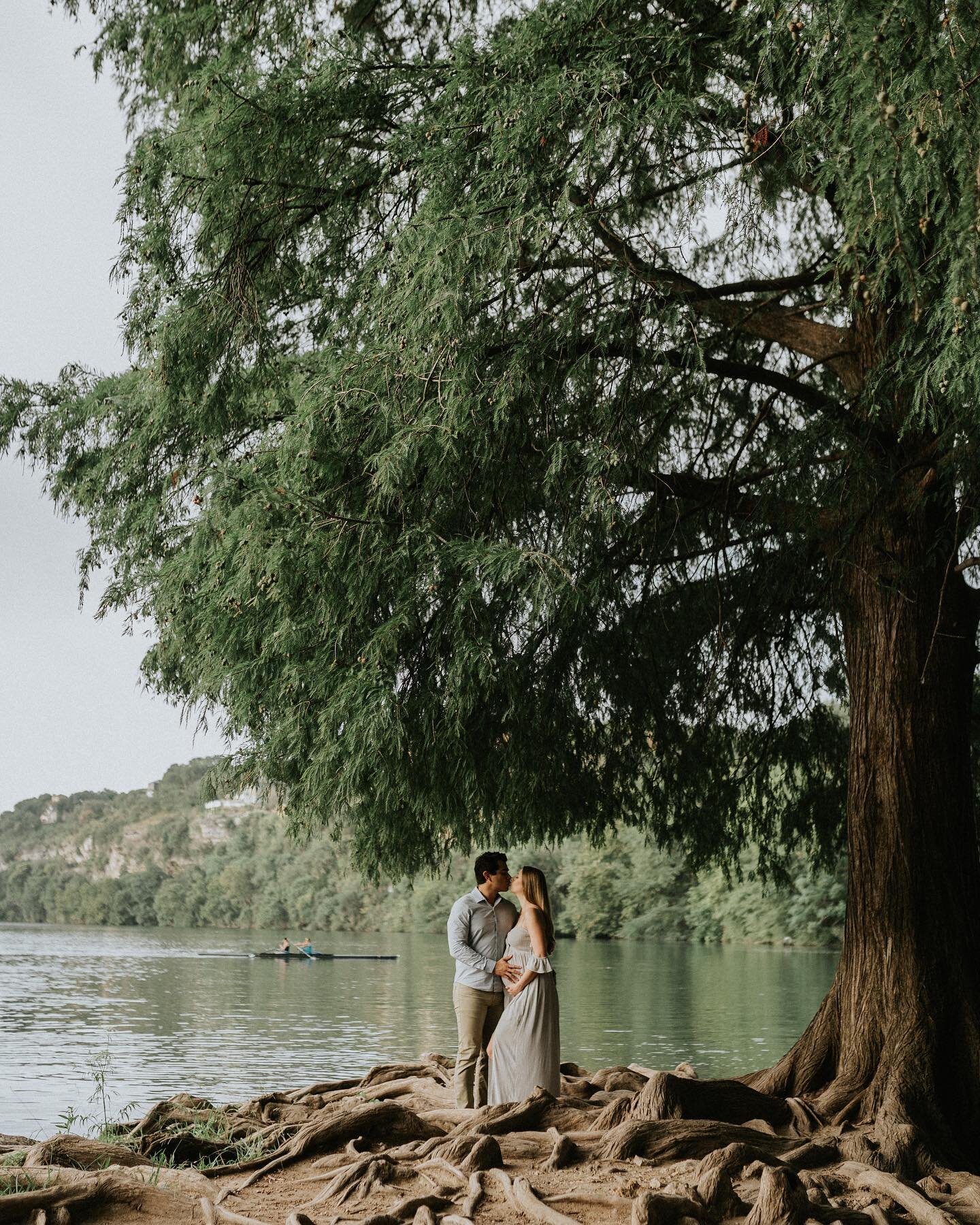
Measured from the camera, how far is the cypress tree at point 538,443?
5.73 meters

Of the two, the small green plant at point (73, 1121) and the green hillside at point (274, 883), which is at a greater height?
the green hillside at point (274, 883)

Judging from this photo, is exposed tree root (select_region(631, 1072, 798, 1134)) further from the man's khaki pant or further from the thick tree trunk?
the man's khaki pant

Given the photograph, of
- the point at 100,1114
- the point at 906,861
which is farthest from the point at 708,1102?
the point at 100,1114

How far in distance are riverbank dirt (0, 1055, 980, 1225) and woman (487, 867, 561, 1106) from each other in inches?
5.5

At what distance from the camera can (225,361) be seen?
712 cm

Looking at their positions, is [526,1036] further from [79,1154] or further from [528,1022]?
[79,1154]

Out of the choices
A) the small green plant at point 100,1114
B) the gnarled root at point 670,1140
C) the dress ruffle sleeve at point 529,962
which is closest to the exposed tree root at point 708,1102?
the gnarled root at point 670,1140

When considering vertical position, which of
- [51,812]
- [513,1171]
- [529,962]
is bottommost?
[513,1171]

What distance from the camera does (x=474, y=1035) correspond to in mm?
6363

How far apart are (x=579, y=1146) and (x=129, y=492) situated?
211 inches

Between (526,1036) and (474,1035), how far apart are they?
40cm

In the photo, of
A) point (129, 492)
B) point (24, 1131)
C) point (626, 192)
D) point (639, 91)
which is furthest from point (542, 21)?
point (24, 1131)

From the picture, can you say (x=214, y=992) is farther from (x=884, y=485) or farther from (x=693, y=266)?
(x=884, y=485)

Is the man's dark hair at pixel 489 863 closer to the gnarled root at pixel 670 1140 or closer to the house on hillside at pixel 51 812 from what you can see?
the gnarled root at pixel 670 1140
